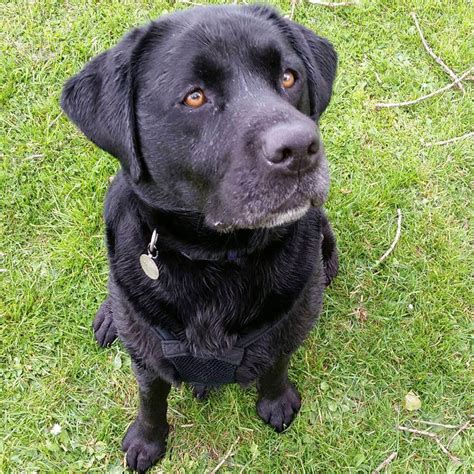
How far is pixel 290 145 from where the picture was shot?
169cm

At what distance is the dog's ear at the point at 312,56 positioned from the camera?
2.12 m

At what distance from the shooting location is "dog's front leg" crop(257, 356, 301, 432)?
8.98 ft

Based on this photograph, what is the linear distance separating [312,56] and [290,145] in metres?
0.61

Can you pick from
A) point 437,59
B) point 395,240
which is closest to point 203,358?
point 395,240

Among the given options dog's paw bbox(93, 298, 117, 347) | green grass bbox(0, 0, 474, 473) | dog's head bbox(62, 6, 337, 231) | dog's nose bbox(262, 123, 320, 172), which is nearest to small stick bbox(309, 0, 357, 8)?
green grass bbox(0, 0, 474, 473)

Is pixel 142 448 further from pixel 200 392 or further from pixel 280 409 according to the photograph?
pixel 280 409

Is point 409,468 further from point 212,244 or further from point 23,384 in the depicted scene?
point 23,384

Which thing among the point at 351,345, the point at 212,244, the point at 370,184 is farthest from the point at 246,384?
the point at 370,184

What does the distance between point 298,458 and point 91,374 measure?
104 cm

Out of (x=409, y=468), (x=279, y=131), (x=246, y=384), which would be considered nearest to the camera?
(x=279, y=131)

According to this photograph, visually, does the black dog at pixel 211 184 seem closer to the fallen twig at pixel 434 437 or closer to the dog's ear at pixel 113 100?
the dog's ear at pixel 113 100

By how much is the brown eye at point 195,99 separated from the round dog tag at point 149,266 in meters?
0.53

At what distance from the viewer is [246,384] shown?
7.80ft

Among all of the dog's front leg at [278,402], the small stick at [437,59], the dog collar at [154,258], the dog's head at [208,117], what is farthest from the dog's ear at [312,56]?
the small stick at [437,59]
